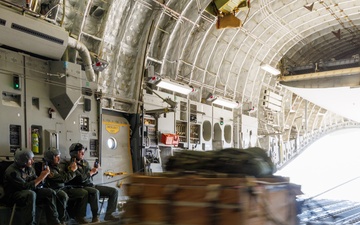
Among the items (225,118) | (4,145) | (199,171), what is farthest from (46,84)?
(225,118)

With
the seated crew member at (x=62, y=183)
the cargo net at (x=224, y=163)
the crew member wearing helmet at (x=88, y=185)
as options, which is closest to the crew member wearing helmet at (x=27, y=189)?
the seated crew member at (x=62, y=183)

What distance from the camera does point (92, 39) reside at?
31.8 ft

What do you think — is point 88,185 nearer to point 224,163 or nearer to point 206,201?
point 224,163

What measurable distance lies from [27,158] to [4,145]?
3.26 ft

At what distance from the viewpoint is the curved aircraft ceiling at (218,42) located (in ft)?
32.5

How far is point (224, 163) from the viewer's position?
3713 millimetres

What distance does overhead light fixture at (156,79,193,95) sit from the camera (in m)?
10.7

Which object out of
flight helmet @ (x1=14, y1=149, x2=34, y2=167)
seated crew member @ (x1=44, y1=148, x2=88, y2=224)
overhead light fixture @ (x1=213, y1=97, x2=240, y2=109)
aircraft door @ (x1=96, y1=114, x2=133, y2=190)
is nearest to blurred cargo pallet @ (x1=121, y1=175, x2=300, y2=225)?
flight helmet @ (x1=14, y1=149, x2=34, y2=167)

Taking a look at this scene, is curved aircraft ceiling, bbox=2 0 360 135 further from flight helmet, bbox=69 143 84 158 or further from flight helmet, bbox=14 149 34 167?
flight helmet, bbox=14 149 34 167

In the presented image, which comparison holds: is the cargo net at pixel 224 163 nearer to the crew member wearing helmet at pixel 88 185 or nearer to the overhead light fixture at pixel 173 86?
the crew member wearing helmet at pixel 88 185

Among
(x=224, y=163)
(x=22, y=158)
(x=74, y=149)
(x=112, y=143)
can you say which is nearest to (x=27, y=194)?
(x=22, y=158)

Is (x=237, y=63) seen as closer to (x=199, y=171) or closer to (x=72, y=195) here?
(x=72, y=195)

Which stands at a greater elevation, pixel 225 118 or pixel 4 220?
pixel 225 118

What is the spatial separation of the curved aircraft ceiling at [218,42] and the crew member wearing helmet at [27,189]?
117 inches
